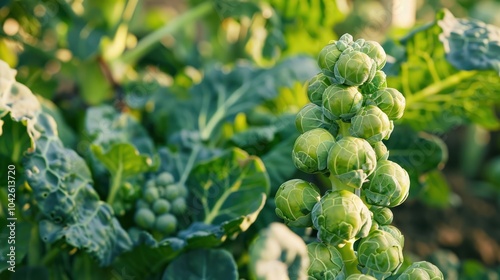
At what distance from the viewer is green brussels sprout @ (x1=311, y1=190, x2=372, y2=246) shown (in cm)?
86

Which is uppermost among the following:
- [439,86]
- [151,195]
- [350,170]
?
[350,170]

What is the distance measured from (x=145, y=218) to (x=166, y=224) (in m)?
0.05

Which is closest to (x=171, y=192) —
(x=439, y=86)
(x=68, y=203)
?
(x=68, y=203)

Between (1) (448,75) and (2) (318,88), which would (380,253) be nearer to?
(2) (318,88)

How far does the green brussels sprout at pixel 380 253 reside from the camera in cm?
90

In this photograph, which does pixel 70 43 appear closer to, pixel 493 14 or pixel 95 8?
pixel 95 8

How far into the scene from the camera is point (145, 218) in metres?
1.38

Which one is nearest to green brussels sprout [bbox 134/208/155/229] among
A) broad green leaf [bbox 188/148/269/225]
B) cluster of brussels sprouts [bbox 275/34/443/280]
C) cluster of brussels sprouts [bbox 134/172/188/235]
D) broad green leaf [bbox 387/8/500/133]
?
cluster of brussels sprouts [bbox 134/172/188/235]

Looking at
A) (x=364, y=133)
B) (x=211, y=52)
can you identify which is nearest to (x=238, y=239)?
(x=364, y=133)

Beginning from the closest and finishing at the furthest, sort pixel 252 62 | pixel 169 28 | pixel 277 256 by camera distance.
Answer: pixel 277 256, pixel 169 28, pixel 252 62

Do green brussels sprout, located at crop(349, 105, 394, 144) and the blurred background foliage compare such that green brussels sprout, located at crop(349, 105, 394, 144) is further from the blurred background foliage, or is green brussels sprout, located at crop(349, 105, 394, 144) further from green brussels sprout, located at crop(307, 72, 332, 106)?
the blurred background foliage

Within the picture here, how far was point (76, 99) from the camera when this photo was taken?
2.10 m

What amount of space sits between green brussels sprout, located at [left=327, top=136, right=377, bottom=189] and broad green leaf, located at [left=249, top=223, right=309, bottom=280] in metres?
0.13

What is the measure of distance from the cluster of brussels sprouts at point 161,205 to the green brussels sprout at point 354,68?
0.64 m
